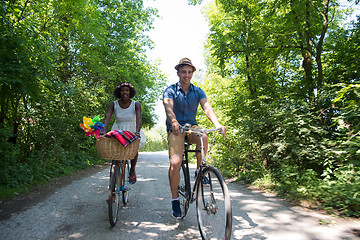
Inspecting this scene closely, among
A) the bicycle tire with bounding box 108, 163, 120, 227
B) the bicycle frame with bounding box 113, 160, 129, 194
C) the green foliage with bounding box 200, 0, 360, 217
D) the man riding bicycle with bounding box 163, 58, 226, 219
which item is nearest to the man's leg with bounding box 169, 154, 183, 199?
the man riding bicycle with bounding box 163, 58, 226, 219

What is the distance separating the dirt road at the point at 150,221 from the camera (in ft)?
9.21

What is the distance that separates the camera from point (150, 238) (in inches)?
Answer: 108

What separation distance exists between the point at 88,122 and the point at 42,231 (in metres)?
1.58

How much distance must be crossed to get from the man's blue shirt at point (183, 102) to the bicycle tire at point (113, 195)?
107 cm

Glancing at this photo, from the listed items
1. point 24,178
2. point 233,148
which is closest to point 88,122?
point 24,178

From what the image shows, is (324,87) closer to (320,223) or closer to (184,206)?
(320,223)

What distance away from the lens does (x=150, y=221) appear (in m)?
3.31

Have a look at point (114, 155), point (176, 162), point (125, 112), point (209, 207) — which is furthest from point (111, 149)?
point (209, 207)

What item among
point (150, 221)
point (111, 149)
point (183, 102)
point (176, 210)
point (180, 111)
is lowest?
point (150, 221)

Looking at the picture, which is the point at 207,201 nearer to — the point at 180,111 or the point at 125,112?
the point at 180,111

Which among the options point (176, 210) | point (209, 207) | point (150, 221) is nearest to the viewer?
point (209, 207)

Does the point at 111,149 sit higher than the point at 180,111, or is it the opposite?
the point at 180,111

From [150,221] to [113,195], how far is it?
71 cm

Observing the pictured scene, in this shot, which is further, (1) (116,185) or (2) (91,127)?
(1) (116,185)
